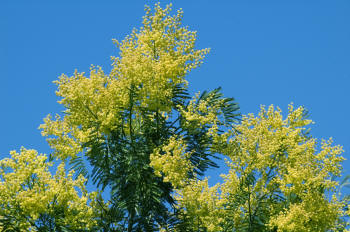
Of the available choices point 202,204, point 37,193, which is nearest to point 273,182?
point 202,204

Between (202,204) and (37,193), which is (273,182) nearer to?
(202,204)

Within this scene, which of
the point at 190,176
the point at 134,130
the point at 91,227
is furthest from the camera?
the point at 134,130

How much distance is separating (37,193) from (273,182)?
15.2ft

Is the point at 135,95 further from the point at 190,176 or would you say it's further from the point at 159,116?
the point at 190,176

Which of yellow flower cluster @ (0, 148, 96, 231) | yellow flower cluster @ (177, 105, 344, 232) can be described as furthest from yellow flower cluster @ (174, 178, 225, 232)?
yellow flower cluster @ (0, 148, 96, 231)

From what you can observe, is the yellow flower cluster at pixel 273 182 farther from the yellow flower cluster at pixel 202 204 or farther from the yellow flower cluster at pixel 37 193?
the yellow flower cluster at pixel 37 193

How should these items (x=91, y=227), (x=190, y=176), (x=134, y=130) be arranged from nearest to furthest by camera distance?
(x=91, y=227) → (x=190, y=176) → (x=134, y=130)

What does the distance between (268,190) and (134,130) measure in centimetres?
344

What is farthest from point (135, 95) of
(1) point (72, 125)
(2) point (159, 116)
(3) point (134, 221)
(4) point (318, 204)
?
(4) point (318, 204)

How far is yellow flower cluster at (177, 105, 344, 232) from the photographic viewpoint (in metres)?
10.6

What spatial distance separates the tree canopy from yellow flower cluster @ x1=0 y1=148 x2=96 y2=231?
0.02 m

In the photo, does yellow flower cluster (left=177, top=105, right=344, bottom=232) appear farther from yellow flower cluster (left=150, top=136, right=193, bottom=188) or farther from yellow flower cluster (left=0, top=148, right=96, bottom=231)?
yellow flower cluster (left=0, top=148, right=96, bottom=231)

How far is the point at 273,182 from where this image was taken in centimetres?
1138

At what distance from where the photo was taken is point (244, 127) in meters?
12.0
